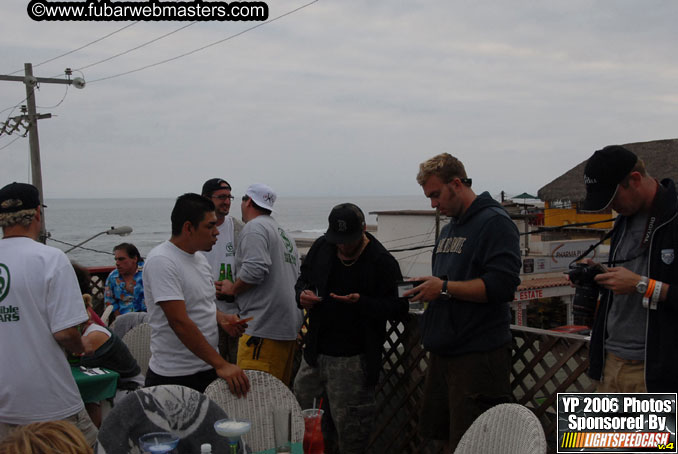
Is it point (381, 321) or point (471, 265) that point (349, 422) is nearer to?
point (381, 321)

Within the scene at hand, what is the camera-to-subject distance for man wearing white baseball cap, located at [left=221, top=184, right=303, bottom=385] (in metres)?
4.05

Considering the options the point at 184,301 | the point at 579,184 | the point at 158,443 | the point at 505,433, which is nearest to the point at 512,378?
the point at 505,433

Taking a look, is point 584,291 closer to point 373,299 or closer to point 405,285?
point 405,285

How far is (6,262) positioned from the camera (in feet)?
9.07

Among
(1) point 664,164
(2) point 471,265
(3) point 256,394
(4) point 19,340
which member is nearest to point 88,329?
(4) point 19,340

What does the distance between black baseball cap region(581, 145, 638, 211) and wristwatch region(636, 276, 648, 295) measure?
34cm

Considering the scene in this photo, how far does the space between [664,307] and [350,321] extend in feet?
5.92

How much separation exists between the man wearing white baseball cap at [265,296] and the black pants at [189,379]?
2.52 ft

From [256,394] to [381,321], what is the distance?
99 centimetres

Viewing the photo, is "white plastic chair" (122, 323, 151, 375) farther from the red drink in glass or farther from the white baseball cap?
the red drink in glass

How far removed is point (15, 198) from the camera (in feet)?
9.38

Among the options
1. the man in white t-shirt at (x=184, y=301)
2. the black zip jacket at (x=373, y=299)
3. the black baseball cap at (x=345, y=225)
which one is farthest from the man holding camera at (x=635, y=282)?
the man in white t-shirt at (x=184, y=301)

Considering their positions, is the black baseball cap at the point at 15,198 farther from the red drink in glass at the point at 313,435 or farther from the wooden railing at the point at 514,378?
the wooden railing at the point at 514,378

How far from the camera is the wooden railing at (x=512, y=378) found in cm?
321
